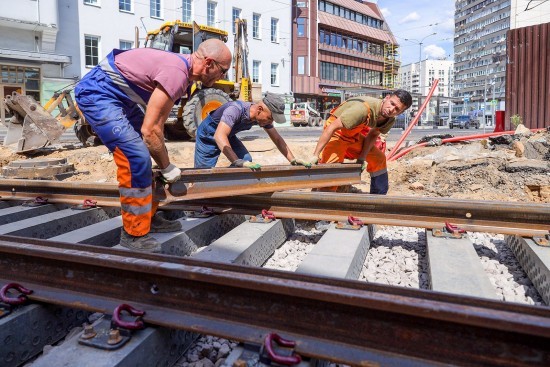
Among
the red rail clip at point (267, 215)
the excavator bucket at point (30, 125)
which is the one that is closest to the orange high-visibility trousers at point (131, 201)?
the red rail clip at point (267, 215)

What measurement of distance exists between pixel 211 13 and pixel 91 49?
1000cm

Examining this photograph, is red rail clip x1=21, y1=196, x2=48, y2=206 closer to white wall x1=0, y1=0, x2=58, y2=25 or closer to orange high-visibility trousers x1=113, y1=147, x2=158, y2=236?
orange high-visibility trousers x1=113, y1=147, x2=158, y2=236

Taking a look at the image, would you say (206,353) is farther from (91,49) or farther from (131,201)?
(91,49)

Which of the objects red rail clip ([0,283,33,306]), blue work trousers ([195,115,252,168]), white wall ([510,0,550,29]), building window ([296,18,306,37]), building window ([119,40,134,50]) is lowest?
red rail clip ([0,283,33,306])

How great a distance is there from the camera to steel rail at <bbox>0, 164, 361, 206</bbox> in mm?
3494

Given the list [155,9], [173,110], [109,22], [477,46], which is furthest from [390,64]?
[477,46]

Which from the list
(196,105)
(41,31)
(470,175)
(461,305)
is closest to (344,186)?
(470,175)

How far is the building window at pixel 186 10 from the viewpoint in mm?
30828

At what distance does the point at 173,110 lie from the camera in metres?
11.9

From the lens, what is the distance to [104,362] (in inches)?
66.7

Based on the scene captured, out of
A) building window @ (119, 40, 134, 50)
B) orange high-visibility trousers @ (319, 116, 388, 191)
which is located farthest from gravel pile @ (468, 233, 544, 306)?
building window @ (119, 40, 134, 50)

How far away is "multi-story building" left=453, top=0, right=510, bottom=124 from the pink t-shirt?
355 ft

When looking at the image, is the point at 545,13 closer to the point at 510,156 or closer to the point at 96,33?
the point at 96,33

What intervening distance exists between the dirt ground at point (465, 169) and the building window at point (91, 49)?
16.7m
